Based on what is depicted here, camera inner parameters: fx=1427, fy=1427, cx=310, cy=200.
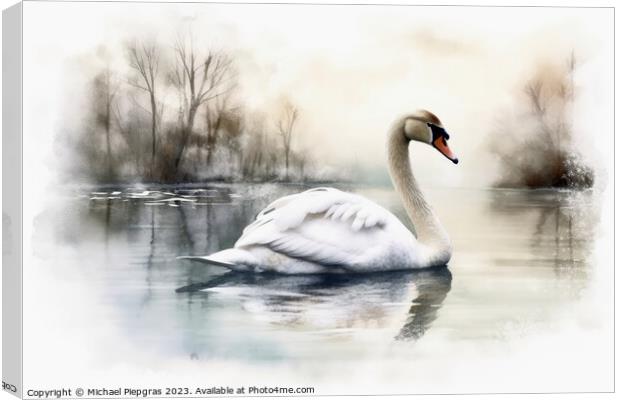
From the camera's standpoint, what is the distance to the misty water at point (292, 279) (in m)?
8.13

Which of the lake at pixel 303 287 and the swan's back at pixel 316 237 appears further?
the swan's back at pixel 316 237

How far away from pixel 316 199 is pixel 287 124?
1.57 feet

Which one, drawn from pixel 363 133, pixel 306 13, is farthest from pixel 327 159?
pixel 306 13

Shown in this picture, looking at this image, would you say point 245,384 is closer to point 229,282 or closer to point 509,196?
point 229,282

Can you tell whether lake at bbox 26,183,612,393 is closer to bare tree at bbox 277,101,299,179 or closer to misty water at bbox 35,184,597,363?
misty water at bbox 35,184,597,363

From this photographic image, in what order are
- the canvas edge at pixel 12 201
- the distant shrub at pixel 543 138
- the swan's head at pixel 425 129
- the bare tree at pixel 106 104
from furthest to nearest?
the distant shrub at pixel 543 138, the swan's head at pixel 425 129, the bare tree at pixel 106 104, the canvas edge at pixel 12 201

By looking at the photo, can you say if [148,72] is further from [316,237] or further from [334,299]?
[334,299]

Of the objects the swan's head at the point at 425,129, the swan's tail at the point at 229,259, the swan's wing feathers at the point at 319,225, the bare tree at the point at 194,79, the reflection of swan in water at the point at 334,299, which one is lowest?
the reflection of swan in water at the point at 334,299

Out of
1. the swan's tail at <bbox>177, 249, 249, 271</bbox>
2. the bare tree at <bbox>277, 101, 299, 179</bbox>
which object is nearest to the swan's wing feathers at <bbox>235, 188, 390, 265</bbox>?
the swan's tail at <bbox>177, 249, 249, 271</bbox>

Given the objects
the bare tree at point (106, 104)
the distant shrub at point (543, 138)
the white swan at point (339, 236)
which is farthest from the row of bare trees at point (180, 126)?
the distant shrub at point (543, 138)

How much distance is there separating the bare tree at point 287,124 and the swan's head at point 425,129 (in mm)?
706

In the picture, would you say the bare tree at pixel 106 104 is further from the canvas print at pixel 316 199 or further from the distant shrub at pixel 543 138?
the distant shrub at pixel 543 138

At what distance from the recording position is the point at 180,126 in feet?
27.6

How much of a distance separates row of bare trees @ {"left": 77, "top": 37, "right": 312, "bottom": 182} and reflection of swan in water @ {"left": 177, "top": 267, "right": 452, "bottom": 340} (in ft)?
2.09
